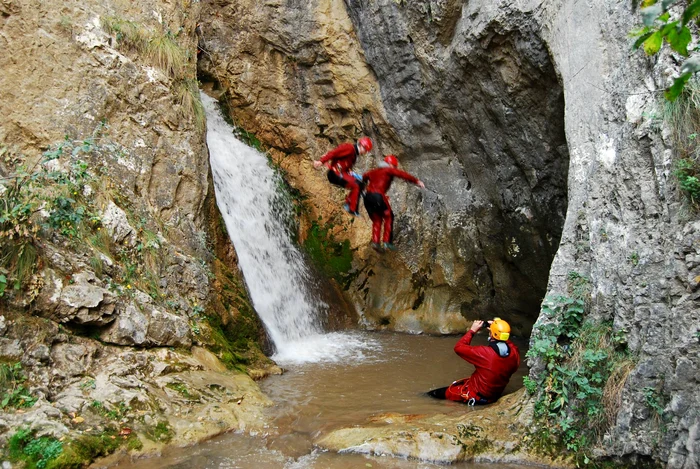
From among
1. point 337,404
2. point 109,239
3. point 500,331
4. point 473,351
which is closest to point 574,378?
point 500,331

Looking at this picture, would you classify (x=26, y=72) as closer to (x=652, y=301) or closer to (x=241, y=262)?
(x=241, y=262)

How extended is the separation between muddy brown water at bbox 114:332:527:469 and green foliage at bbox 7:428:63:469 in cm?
53

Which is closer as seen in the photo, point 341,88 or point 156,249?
point 156,249

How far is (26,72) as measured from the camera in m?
6.79

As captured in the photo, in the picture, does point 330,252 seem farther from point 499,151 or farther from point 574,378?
point 574,378

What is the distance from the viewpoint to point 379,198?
7613mm

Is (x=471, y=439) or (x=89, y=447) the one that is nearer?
(x=89, y=447)

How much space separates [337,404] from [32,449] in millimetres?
2869

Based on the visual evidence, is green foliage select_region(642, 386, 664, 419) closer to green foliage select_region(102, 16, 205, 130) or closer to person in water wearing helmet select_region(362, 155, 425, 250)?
person in water wearing helmet select_region(362, 155, 425, 250)

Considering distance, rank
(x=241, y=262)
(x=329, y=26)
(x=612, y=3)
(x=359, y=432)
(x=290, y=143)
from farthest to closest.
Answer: (x=290, y=143)
(x=329, y=26)
(x=241, y=262)
(x=612, y=3)
(x=359, y=432)

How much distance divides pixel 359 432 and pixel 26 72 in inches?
224

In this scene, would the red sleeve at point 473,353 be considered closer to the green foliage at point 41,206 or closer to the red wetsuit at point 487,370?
the red wetsuit at point 487,370

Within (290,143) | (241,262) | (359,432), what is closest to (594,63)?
(359,432)

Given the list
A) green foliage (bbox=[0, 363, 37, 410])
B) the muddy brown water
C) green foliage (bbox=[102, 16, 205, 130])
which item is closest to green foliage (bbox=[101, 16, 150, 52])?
green foliage (bbox=[102, 16, 205, 130])
